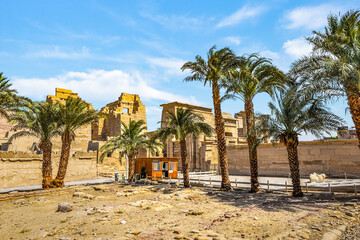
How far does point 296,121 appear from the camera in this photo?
43.4 feet

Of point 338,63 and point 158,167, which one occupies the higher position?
point 338,63

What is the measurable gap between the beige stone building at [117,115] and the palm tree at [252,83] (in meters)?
27.4

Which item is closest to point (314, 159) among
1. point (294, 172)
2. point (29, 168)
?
point (294, 172)

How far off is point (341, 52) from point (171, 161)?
17958 millimetres

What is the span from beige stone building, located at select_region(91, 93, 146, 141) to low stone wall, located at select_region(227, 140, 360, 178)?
2252 centimetres

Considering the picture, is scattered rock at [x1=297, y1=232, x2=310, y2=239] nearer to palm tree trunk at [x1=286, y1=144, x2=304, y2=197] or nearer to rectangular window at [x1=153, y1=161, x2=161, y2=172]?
palm tree trunk at [x1=286, y1=144, x2=304, y2=197]

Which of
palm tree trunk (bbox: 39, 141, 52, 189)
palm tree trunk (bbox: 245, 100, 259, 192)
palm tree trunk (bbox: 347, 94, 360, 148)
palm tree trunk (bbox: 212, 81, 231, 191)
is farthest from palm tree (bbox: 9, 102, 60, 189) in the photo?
palm tree trunk (bbox: 347, 94, 360, 148)

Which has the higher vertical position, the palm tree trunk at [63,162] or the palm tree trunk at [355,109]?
the palm tree trunk at [355,109]

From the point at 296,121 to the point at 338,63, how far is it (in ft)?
11.6

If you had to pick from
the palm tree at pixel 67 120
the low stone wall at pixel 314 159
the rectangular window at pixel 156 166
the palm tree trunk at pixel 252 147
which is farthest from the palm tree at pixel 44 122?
the low stone wall at pixel 314 159

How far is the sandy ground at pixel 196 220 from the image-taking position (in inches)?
283

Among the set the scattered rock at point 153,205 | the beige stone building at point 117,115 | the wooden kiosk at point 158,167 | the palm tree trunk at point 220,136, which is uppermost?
the beige stone building at point 117,115

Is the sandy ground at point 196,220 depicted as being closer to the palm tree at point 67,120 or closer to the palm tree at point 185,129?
the palm tree at point 185,129

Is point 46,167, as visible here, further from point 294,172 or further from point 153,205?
point 294,172
